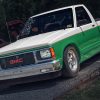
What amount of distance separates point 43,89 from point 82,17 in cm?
274

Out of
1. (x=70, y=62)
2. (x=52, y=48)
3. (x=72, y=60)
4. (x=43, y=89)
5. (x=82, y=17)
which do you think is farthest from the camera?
(x=82, y=17)

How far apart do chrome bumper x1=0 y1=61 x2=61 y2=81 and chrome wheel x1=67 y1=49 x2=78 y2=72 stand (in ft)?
1.92

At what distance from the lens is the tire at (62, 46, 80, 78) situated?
928 cm

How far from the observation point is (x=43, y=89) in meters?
9.12

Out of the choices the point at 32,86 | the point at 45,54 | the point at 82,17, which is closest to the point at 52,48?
the point at 45,54

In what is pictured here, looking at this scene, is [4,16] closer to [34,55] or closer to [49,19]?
[49,19]

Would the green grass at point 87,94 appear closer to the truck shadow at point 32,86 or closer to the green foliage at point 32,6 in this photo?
the truck shadow at point 32,86

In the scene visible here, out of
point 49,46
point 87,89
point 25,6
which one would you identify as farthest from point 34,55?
point 25,6

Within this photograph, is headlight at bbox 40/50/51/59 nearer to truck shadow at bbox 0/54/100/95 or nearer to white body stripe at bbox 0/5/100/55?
white body stripe at bbox 0/5/100/55

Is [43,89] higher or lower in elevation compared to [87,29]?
lower

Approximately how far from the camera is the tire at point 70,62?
30.5 ft

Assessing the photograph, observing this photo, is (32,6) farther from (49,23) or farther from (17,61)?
(17,61)

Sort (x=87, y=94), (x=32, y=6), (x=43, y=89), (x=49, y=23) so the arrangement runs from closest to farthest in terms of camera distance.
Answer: (x=87, y=94) → (x=43, y=89) → (x=49, y=23) → (x=32, y=6)

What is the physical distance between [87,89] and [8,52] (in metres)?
2.25
